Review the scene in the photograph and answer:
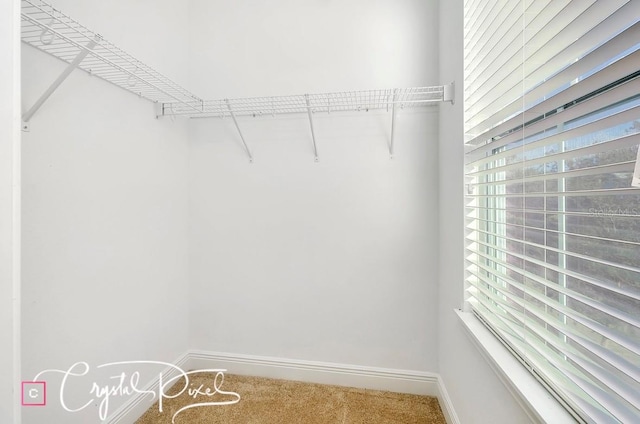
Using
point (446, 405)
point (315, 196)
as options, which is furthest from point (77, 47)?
point (446, 405)

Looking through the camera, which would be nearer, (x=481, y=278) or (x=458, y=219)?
(x=481, y=278)

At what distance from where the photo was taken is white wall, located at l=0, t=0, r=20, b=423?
1.98 feet

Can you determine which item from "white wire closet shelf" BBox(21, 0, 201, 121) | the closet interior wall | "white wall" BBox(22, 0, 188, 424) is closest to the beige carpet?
the closet interior wall

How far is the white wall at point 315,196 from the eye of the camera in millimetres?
1653

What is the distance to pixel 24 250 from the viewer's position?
1006mm

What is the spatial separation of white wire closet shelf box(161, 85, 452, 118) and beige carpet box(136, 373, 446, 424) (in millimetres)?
1694

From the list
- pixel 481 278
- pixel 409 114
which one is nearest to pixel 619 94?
pixel 481 278

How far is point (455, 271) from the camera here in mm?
1356

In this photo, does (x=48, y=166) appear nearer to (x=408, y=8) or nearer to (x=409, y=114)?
(x=409, y=114)

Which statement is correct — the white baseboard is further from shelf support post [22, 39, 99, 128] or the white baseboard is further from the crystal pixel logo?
shelf support post [22, 39, 99, 128]

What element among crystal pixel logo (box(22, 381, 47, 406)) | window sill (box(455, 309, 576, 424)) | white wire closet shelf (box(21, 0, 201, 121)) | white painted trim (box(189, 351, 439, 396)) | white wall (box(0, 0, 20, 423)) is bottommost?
white painted trim (box(189, 351, 439, 396))

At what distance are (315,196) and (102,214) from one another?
1.11m

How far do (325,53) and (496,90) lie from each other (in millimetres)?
1105

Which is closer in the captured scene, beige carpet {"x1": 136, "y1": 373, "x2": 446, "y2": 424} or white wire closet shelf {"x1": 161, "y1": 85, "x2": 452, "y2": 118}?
beige carpet {"x1": 136, "y1": 373, "x2": 446, "y2": 424}
